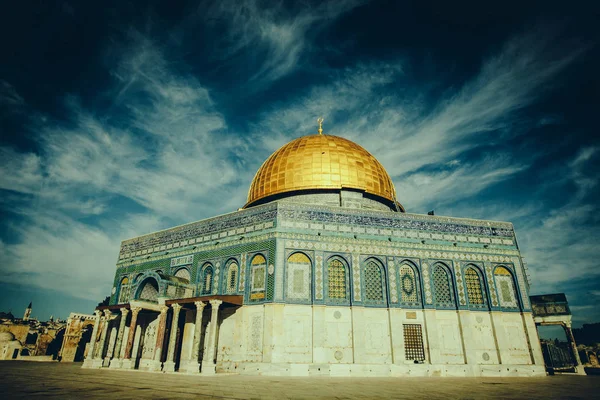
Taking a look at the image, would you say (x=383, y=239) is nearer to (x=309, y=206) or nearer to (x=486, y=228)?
(x=309, y=206)

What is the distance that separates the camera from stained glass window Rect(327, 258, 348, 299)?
16859mm

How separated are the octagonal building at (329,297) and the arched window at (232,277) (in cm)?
5

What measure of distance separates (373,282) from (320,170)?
7506 mm

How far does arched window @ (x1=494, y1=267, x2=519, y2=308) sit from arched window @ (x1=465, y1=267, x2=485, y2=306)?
95 cm

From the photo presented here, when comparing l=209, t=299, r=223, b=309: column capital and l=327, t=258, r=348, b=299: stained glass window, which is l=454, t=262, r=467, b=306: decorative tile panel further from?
l=209, t=299, r=223, b=309: column capital

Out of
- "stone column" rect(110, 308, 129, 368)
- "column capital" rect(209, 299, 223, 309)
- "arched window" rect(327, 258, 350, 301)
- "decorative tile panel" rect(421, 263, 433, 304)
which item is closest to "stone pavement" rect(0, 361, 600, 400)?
"column capital" rect(209, 299, 223, 309)

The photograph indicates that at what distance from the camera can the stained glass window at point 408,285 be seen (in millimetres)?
17609

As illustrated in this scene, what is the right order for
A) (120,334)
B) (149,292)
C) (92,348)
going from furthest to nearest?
(149,292), (120,334), (92,348)

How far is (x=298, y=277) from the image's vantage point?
16.7 m

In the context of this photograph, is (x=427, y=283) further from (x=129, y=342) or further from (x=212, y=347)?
(x=129, y=342)

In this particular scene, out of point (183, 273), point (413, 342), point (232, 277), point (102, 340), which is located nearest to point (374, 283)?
point (413, 342)

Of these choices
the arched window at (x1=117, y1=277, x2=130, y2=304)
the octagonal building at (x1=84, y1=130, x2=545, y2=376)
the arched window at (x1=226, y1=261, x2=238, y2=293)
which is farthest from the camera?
the arched window at (x1=117, y1=277, x2=130, y2=304)

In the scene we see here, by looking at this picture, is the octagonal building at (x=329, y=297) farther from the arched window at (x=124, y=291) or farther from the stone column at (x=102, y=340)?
the arched window at (x=124, y=291)

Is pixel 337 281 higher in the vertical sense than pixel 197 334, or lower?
higher
